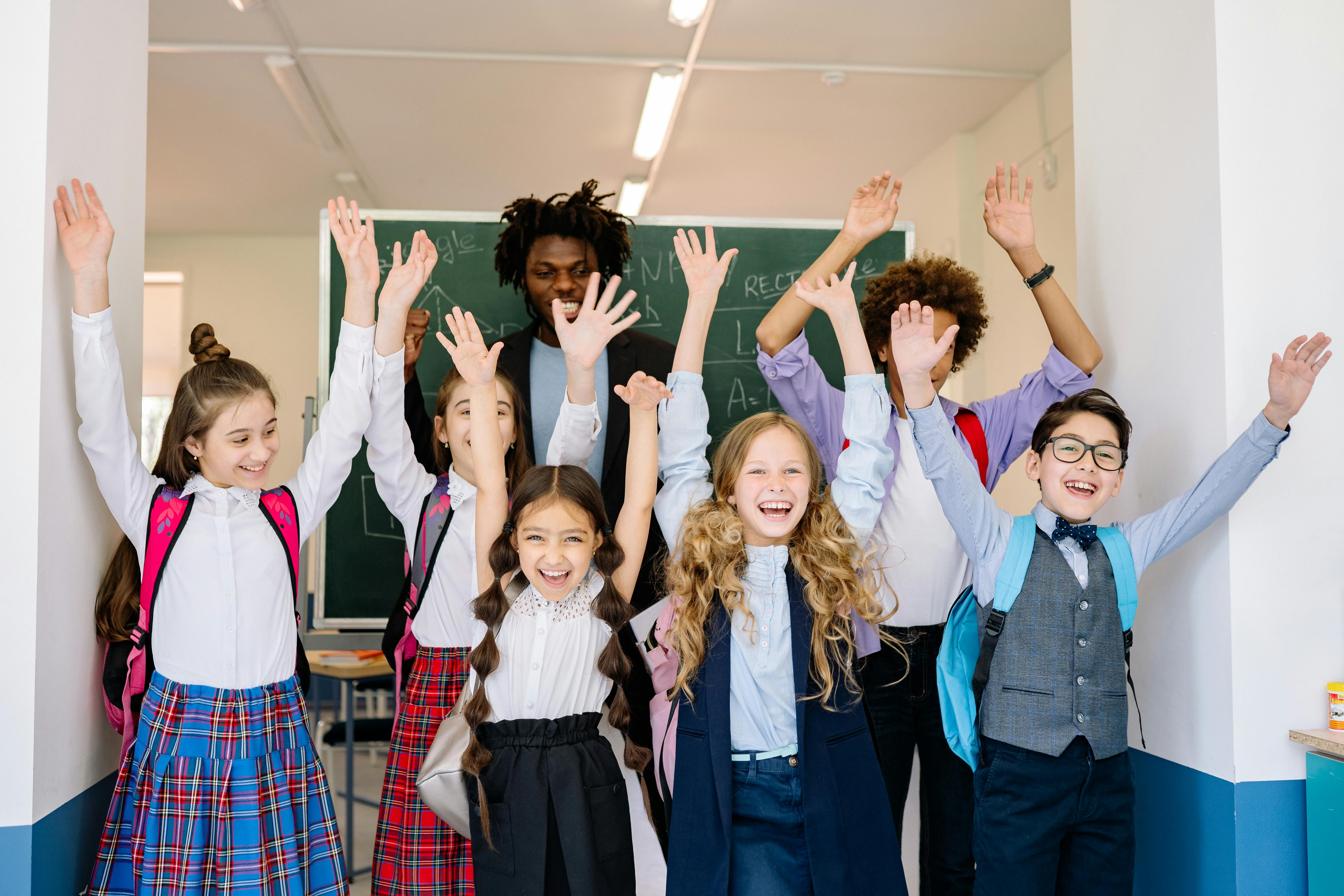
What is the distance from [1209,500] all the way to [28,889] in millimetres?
2384

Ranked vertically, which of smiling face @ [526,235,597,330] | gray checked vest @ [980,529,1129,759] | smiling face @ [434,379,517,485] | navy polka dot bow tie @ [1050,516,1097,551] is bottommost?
gray checked vest @ [980,529,1129,759]

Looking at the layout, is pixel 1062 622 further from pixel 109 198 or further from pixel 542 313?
pixel 109 198

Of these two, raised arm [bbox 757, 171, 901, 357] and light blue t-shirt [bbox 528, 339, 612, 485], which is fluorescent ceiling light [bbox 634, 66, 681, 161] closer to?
light blue t-shirt [bbox 528, 339, 612, 485]

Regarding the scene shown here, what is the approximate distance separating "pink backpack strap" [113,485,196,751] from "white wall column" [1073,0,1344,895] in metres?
2.17

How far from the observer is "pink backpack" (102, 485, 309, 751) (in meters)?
2.14

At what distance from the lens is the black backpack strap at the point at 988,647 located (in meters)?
2.02

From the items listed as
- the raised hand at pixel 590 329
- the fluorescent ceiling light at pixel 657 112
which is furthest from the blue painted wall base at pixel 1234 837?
the fluorescent ceiling light at pixel 657 112

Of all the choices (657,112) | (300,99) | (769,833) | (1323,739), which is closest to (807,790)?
(769,833)

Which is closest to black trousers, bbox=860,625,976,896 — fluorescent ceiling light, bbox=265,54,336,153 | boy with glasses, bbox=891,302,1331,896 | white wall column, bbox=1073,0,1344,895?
boy with glasses, bbox=891,302,1331,896

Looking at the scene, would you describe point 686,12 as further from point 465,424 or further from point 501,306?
point 465,424

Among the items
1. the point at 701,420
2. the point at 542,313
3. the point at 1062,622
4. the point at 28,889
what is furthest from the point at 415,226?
the point at 1062,622

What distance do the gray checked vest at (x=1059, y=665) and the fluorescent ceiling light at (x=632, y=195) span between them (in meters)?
4.22

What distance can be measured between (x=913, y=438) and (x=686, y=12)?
251cm

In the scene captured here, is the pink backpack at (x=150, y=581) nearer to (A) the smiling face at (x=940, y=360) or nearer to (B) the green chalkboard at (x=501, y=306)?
(B) the green chalkboard at (x=501, y=306)
